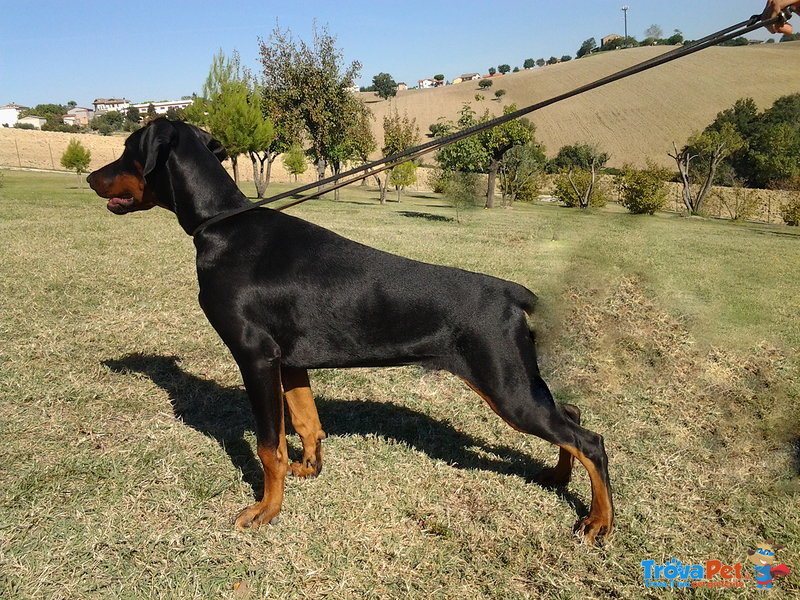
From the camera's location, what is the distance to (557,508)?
3.47 meters

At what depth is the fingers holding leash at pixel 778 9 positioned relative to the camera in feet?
9.83

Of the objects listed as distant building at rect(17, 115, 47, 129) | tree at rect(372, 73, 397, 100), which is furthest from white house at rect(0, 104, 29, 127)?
tree at rect(372, 73, 397, 100)

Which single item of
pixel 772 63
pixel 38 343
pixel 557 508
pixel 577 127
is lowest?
pixel 557 508

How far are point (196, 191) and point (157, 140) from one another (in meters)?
0.37

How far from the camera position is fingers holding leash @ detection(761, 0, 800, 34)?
300cm

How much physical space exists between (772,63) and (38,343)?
7249 centimetres

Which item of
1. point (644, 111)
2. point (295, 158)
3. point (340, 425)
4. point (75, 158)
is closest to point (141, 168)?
point (340, 425)

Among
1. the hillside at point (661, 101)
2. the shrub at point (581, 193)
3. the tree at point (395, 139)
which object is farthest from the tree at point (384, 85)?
the shrub at point (581, 193)

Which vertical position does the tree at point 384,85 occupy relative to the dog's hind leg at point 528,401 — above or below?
above

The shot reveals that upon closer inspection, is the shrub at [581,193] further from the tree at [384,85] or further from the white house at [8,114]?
the white house at [8,114]

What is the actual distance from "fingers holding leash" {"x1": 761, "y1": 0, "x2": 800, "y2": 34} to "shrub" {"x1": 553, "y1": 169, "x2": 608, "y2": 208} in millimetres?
2628

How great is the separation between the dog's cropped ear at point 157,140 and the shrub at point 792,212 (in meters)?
7.35

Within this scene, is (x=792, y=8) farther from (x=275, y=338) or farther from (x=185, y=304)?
(x=185, y=304)

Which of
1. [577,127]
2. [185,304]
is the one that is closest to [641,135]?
[577,127]
